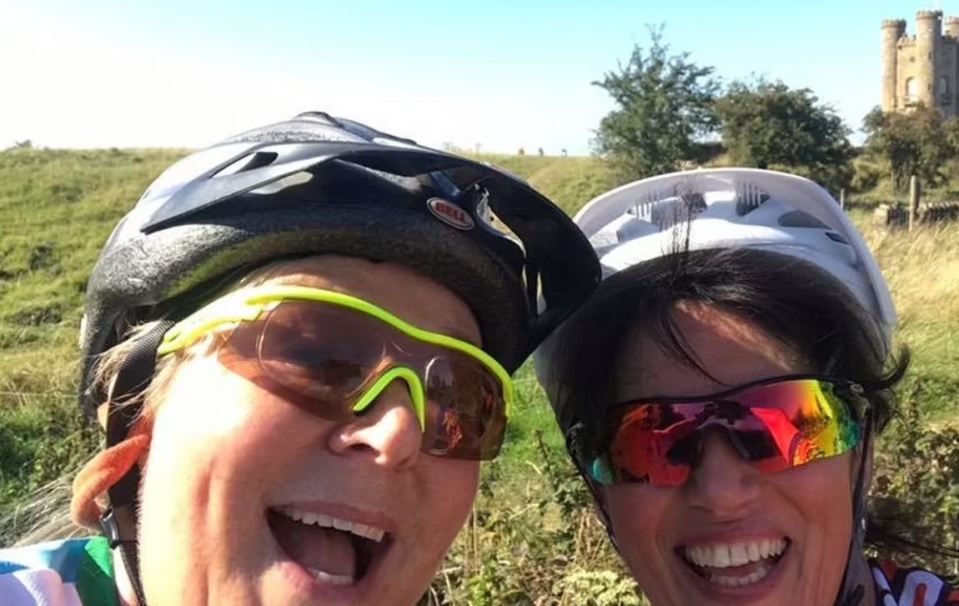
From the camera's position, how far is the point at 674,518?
223cm

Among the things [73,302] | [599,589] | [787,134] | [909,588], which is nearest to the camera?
[909,588]

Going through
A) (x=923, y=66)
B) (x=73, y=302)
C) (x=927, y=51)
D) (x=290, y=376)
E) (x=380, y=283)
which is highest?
(x=927, y=51)

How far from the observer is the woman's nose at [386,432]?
1533 mm

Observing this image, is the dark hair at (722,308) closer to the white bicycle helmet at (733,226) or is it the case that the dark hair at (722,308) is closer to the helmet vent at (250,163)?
the white bicycle helmet at (733,226)

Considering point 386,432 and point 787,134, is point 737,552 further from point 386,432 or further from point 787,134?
point 787,134

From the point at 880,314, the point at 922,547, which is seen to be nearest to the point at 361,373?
the point at 880,314

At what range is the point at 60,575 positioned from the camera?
5.71 ft

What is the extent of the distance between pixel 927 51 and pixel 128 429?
80.3 meters

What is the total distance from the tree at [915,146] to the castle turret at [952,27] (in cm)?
4544

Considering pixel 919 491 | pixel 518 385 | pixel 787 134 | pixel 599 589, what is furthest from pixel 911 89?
pixel 599 589

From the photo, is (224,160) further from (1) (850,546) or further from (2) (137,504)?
(1) (850,546)

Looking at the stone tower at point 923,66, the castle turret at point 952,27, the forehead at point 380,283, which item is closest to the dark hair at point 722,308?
the forehead at point 380,283

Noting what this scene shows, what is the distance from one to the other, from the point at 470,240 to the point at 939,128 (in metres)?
39.3

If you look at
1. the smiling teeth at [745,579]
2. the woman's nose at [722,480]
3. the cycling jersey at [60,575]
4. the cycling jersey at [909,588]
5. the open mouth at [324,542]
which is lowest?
the cycling jersey at [909,588]
